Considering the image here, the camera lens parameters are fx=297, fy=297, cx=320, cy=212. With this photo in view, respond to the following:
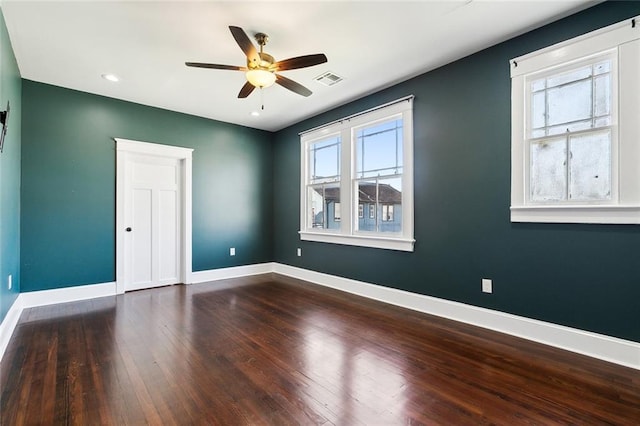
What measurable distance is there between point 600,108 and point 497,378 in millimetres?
2261

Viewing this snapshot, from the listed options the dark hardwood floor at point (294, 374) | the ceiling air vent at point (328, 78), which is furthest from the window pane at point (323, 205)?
the dark hardwood floor at point (294, 374)

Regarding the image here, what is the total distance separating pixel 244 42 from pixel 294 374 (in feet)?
8.32

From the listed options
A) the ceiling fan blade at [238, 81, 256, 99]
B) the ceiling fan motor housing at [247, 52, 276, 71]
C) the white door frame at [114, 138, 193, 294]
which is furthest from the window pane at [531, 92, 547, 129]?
the white door frame at [114, 138, 193, 294]

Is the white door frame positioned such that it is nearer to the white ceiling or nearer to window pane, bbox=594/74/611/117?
the white ceiling

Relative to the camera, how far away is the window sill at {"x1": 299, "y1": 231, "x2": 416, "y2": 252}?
3693 millimetres

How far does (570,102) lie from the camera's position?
2543mm

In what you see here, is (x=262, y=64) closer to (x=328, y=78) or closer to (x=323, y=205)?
(x=328, y=78)

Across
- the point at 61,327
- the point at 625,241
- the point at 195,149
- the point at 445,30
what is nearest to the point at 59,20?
the point at 195,149

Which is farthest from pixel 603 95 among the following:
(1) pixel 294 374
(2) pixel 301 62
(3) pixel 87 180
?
(3) pixel 87 180

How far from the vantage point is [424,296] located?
3494 mm

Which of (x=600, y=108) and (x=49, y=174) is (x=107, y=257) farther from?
(x=600, y=108)

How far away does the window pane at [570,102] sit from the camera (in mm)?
2465

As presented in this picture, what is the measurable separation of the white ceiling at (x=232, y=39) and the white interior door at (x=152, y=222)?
1284 mm

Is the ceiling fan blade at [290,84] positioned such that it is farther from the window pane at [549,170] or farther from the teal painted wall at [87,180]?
the teal painted wall at [87,180]
